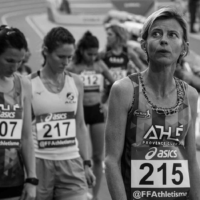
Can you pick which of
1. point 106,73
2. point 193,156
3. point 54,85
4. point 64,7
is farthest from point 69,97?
point 64,7

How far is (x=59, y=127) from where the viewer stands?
561cm

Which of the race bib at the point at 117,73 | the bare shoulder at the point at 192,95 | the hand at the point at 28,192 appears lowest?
the hand at the point at 28,192

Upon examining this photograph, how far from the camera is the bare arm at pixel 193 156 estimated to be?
3.55 metres

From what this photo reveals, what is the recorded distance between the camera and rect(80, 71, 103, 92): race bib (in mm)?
8352

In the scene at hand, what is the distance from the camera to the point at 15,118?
181 inches

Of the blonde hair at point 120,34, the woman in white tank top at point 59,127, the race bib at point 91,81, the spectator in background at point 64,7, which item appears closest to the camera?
the woman in white tank top at point 59,127

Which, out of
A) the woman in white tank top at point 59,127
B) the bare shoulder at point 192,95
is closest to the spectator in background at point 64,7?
the woman in white tank top at point 59,127

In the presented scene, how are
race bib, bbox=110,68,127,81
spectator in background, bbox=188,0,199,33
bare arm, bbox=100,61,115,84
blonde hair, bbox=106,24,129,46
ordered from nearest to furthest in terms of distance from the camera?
1. bare arm, bbox=100,61,115,84
2. race bib, bbox=110,68,127,81
3. blonde hair, bbox=106,24,129,46
4. spectator in background, bbox=188,0,199,33

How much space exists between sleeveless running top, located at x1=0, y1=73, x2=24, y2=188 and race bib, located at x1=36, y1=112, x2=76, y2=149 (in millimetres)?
842

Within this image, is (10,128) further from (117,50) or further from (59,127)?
(117,50)

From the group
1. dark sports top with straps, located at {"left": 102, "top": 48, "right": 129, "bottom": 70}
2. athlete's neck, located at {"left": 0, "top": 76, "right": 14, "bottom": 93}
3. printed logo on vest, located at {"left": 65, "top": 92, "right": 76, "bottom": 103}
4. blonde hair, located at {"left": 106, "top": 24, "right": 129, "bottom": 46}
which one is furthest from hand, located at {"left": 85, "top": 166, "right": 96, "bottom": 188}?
blonde hair, located at {"left": 106, "top": 24, "right": 129, "bottom": 46}

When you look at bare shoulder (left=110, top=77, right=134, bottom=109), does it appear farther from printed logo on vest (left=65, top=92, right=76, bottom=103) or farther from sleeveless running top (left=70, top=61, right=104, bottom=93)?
sleeveless running top (left=70, top=61, right=104, bottom=93)

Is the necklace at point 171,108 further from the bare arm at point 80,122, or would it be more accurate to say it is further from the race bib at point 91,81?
the race bib at point 91,81

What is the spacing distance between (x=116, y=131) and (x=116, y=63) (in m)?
6.33
